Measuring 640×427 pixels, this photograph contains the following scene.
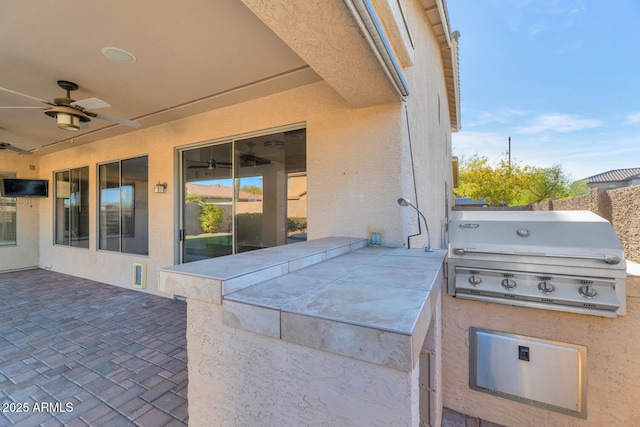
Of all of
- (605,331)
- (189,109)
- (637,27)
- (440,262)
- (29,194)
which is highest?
(637,27)

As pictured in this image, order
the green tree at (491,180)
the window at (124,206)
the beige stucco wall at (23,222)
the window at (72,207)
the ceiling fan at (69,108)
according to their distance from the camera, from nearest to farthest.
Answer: the ceiling fan at (69,108), the window at (124,206), the window at (72,207), the beige stucco wall at (23,222), the green tree at (491,180)

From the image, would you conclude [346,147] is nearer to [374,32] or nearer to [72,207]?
[374,32]

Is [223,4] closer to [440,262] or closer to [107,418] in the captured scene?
[440,262]

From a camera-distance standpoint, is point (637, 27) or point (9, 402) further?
point (637, 27)

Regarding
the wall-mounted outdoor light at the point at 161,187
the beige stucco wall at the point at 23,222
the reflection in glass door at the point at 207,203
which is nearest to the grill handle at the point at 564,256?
the reflection in glass door at the point at 207,203

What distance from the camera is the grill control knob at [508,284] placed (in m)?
1.69

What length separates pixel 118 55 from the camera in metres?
2.59

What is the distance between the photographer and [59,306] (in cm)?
414

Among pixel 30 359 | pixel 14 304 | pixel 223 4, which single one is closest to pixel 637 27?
pixel 223 4

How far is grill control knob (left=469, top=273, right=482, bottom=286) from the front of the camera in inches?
70.7

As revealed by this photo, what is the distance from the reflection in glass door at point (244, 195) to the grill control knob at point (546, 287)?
7.42ft

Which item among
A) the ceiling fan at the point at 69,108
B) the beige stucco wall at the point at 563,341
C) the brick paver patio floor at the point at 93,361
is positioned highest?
the ceiling fan at the point at 69,108

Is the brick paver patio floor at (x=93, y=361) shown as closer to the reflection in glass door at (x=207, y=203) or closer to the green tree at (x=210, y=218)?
the reflection in glass door at (x=207, y=203)

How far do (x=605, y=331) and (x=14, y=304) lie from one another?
23.7 ft
